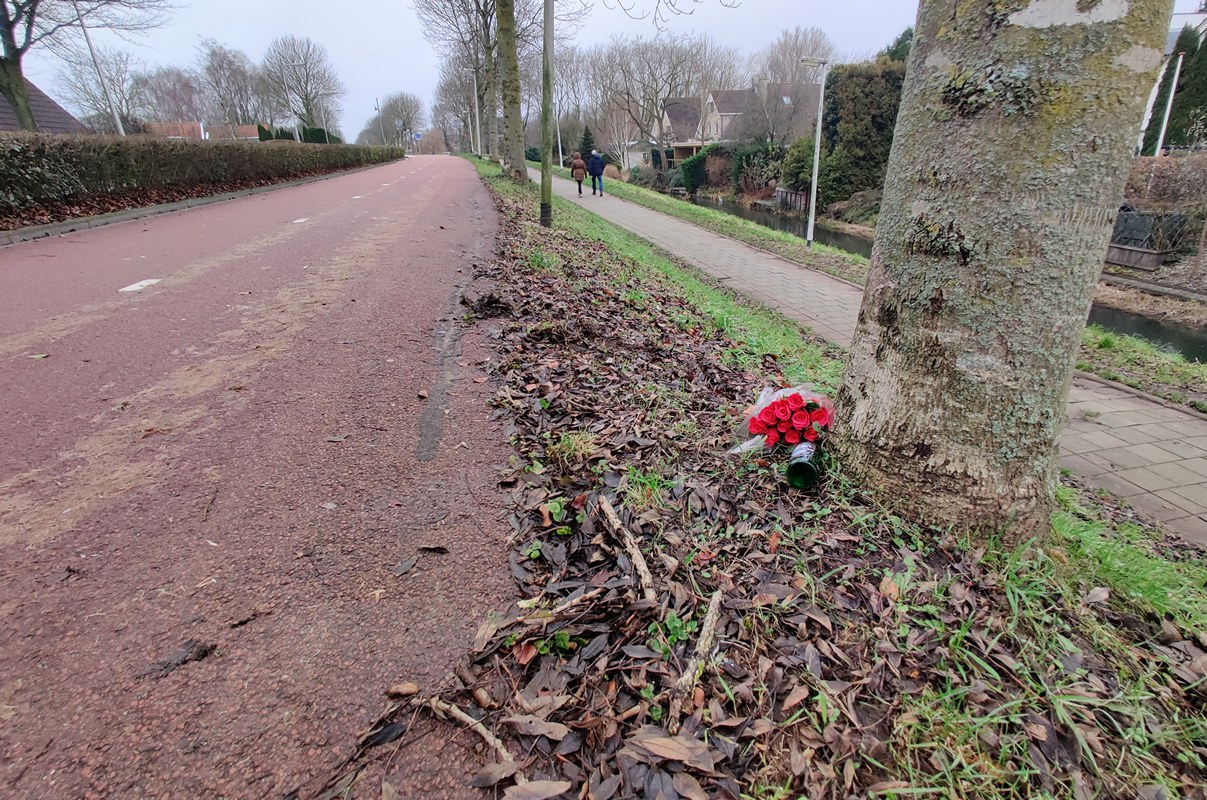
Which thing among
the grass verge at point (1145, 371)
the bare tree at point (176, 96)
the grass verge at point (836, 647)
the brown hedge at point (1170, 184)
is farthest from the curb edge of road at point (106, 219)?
the bare tree at point (176, 96)

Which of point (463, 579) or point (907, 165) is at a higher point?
point (907, 165)

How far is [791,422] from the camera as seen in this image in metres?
2.69

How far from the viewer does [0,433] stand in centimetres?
297

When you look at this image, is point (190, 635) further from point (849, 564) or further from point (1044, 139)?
point (1044, 139)

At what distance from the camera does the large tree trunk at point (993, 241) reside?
6.00 ft

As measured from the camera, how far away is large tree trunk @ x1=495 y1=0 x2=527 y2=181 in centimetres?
1694

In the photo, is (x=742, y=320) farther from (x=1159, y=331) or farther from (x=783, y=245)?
(x=1159, y=331)

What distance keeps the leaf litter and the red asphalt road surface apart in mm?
200

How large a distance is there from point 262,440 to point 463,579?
5.18 ft

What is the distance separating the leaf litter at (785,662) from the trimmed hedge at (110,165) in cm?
1161

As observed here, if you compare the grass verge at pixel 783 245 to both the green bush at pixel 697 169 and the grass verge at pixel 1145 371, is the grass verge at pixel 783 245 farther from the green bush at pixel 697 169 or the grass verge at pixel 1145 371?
the green bush at pixel 697 169

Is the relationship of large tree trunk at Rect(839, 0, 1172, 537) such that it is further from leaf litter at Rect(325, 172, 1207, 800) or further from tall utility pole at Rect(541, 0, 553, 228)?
tall utility pole at Rect(541, 0, 553, 228)

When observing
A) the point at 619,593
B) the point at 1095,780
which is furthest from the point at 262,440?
the point at 1095,780

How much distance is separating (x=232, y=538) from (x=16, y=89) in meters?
27.4
